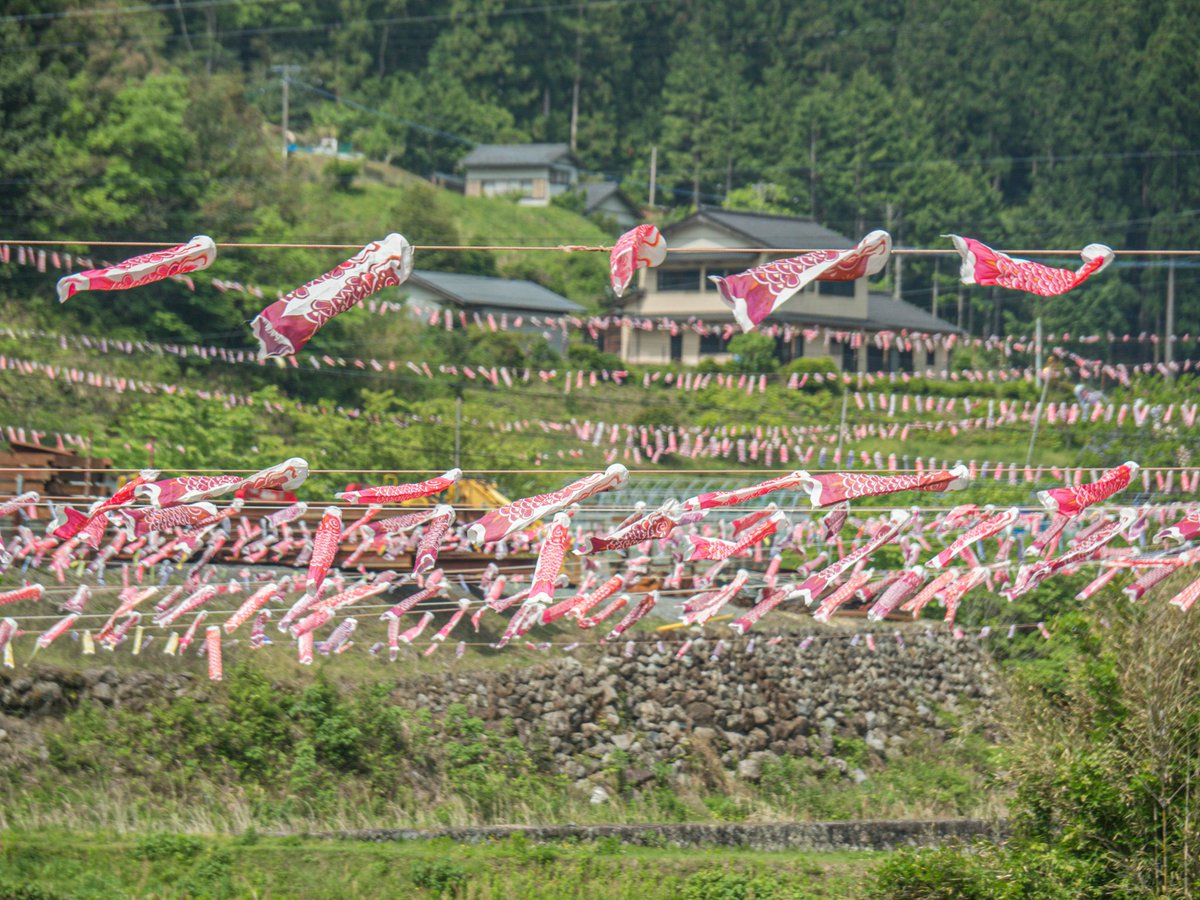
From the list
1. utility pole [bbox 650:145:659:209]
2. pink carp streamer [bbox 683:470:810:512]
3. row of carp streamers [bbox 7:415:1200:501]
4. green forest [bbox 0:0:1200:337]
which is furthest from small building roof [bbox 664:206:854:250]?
pink carp streamer [bbox 683:470:810:512]

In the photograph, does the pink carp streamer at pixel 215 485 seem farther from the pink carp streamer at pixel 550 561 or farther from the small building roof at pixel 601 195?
the small building roof at pixel 601 195

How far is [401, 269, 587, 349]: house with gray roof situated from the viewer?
1791 inches

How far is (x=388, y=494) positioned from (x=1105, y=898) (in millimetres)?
9571

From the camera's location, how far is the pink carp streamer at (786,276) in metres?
11.5

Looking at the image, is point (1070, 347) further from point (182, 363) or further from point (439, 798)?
point (439, 798)

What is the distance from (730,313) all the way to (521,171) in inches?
894

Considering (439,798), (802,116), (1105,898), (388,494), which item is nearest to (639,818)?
(439,798)

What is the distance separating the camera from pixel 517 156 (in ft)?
229

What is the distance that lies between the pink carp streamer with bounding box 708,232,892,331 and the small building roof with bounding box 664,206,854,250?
39.2 meters

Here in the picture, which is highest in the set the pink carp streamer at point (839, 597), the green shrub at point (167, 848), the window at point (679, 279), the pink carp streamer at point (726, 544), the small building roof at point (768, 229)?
the small building roof at point (768, 229)

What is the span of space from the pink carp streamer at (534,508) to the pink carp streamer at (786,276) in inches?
90.6

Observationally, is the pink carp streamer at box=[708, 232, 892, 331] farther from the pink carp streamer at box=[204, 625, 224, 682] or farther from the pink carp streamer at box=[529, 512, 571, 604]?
the pink carp streamer at box=[204, 625, 224, 682]

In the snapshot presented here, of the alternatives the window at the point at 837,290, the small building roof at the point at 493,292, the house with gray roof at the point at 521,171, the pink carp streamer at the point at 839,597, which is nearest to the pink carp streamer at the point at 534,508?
the pink carp streamer at the point at 839,597

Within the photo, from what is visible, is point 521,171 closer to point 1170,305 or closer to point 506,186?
point 506,186
